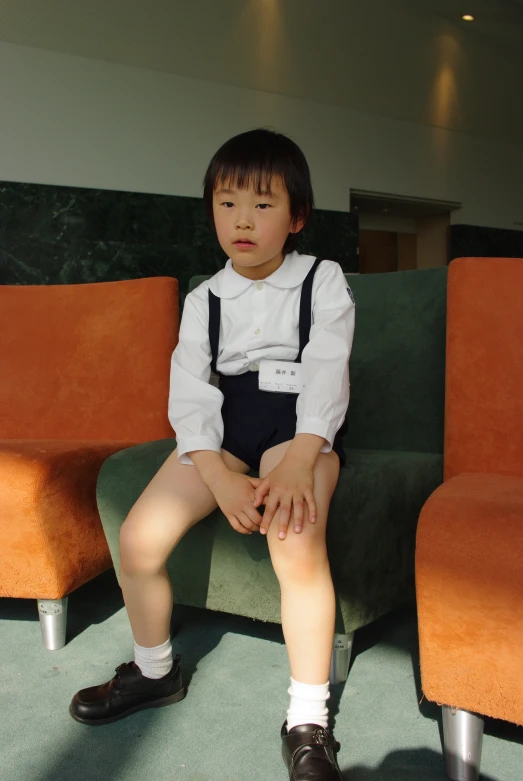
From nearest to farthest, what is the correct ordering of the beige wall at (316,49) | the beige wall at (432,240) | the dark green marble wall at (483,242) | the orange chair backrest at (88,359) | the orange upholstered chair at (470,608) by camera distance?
the orange upholstered chair at (470,608)
the orange chair backrest at (88,359)
the beige wall at (316,49)
the dark green marble wall at (483,242)
the beige wall at (432,240)

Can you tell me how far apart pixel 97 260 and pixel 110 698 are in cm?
418

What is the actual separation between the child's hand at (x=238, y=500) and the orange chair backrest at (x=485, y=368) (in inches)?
20.2

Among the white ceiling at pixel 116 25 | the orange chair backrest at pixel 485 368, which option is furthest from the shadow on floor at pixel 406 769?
the white ceiling at pixel 116 25

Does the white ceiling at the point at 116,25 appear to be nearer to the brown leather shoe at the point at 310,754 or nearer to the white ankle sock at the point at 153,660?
the white ankle sock at the point at 153,660

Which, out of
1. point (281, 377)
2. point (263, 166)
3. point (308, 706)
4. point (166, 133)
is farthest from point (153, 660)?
point (166, 133)

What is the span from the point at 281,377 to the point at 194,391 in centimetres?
17

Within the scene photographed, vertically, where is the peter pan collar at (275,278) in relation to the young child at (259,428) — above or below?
above

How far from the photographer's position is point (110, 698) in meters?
1.20

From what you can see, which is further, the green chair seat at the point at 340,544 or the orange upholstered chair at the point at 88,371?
the orange upholstered chair at the point at 88,371

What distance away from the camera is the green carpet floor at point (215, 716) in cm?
106

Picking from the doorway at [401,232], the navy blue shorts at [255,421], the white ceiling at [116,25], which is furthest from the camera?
the doorway at [401,232]

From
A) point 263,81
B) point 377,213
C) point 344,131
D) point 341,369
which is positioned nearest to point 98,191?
point 263,81

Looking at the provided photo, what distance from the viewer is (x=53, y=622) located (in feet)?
4.85

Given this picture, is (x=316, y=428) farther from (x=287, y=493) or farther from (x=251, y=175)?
(x=251, y=175)
